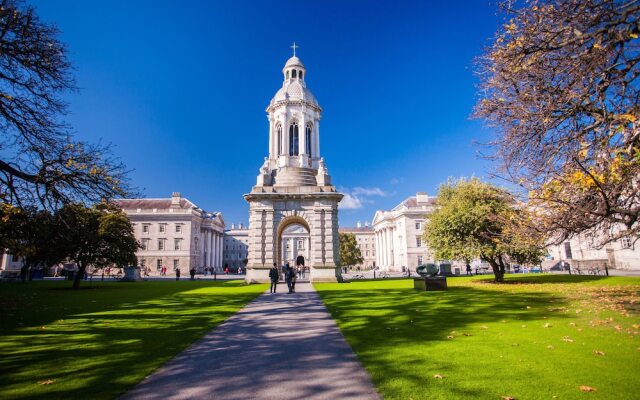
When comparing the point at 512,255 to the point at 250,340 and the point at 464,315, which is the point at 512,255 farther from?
the point at 250,340

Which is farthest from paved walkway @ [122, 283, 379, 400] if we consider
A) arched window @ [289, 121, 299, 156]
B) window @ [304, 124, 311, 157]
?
arched window @ [289, 121, 299, 156]

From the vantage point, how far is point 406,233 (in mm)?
77688

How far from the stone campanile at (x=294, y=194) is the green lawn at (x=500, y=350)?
19685 millimetres

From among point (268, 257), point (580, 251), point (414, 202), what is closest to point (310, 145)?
point (268, 257)

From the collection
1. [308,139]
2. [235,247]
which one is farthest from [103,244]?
[235,247]

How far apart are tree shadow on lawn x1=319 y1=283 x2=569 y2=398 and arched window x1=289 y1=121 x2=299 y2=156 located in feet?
82.2

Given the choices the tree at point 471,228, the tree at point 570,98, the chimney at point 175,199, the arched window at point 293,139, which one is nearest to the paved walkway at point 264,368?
the tree at point 570,98

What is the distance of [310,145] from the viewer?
39.7 m

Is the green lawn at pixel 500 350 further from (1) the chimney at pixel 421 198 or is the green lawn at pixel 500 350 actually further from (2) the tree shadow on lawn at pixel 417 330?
(1) the chimney at pixel 421 198

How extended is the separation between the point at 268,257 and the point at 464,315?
75.0 feet

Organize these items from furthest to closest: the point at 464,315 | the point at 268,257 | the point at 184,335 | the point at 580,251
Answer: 1. the point at 580,251
2. the point at 268,257
3. the point at 464,315
4. the point at 184,335

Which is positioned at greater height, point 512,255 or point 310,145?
point 310,145

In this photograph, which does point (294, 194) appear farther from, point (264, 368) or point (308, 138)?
point (264, 368)

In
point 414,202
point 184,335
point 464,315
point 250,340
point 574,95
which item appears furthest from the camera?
point 414,202
